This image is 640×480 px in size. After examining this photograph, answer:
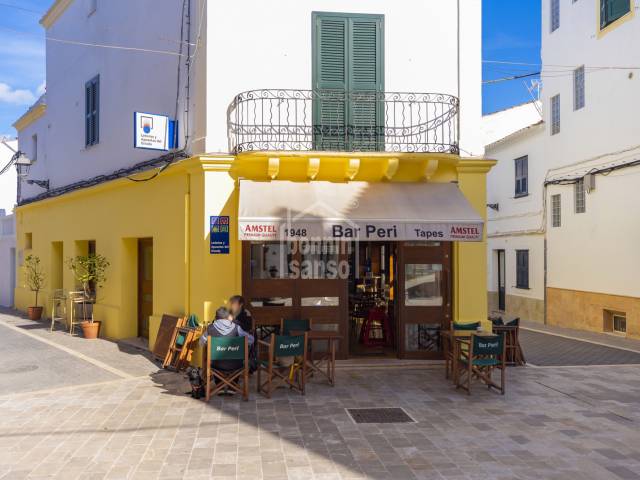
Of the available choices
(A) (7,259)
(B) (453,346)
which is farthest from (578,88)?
(A) (7,259)

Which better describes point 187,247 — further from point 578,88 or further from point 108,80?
point 578,88

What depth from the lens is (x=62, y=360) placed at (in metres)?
11.1

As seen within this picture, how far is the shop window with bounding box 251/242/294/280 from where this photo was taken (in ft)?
33.4

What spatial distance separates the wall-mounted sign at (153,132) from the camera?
10.4 m

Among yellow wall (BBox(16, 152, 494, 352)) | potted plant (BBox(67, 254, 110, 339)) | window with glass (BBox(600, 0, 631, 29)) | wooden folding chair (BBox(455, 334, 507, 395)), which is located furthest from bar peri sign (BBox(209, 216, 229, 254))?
window with glass (BBox(600, 0, 631, 29))

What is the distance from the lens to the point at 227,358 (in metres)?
8.02

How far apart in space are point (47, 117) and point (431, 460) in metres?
17.6

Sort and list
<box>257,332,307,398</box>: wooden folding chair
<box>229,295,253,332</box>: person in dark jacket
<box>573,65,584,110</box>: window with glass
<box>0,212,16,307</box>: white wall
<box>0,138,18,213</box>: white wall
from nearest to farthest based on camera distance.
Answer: <box>257,332,307,398</box>: wooden folding chair
<box>229,295,253,332</box>: person in dark jacket
<box>573,65,584,110</box>: window with glass
<box>0,212,16,307</box>: white wall
<box>0,138,18,213</box>: white wall

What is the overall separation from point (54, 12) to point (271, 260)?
1254 cm

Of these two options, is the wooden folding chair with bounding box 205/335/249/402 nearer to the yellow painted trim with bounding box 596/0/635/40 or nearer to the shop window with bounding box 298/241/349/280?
the shop window with bounding box 298/241/349/280

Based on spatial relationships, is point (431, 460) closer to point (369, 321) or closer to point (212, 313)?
point (212, 313)

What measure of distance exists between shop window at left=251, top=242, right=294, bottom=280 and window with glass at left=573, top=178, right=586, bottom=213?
438 inches

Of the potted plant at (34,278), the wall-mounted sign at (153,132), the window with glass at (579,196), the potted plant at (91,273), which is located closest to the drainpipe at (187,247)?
the wall-mounted sign at (153,132)

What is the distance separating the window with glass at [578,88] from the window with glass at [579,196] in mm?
2430
